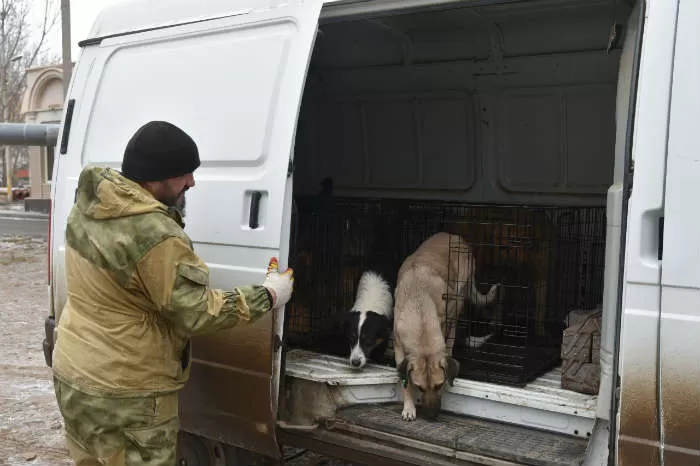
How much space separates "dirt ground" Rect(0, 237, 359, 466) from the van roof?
2.77 metres

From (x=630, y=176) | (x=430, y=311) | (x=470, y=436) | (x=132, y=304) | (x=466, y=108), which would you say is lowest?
(x=470, y=436)

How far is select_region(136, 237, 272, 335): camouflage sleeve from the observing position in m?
2.73

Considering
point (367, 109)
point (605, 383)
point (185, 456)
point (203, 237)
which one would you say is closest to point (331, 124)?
point (367, 109)

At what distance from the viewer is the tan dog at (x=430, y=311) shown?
140 inches

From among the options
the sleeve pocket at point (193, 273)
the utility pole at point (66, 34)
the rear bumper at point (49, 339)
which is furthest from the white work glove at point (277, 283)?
the utility pole at point (66, 34)

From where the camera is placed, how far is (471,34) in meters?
4.86

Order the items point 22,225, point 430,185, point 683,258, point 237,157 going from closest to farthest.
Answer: point 683,258, point 237,157, point 430,185, point 22,225

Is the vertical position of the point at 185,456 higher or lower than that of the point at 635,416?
lower

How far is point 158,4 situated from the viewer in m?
3.95

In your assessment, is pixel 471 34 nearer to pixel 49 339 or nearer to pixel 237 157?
pixel 237 157

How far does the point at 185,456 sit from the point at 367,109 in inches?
123

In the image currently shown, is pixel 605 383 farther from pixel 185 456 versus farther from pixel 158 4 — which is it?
pixel 158 4

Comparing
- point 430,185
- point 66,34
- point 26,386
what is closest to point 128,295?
point 430,185

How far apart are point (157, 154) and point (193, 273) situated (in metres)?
0.52
